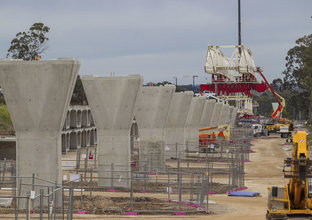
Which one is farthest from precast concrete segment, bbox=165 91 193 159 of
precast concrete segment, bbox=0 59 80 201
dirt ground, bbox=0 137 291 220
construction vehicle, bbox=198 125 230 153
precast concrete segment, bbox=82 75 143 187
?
precast concrete segment, bbox=0 59 80 201

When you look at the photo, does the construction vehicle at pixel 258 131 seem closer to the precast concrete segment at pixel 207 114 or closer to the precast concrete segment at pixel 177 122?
the precast concrete segment at pixel 207 114

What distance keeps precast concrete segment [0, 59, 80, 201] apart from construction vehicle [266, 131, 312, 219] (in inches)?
331

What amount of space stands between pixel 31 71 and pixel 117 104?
8381 mm

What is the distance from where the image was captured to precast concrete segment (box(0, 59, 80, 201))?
2239 cm

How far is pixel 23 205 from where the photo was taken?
23.3 m

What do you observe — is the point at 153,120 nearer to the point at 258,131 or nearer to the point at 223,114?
the point at 223,114

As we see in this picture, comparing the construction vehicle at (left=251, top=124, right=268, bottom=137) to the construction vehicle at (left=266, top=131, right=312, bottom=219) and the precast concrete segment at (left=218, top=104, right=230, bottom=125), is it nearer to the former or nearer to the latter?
the precast concrete segment at (left=218, top=104, right=230, bottom=125)

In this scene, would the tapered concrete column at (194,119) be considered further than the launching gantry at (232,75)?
No

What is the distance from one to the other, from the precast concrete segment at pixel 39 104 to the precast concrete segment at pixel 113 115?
641 centimetres

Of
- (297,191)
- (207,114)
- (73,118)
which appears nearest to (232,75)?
(207,114)

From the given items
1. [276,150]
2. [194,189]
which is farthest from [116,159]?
[276,150]

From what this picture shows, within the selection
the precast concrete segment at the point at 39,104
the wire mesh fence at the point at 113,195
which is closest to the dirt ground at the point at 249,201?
the wire mesh fence at the point at 113,195

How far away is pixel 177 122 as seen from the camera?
51.8 metres

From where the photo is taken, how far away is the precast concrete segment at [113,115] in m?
29.9
